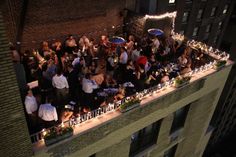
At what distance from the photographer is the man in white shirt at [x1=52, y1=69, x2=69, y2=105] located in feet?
40.6

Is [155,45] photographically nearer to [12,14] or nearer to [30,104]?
[12,14]

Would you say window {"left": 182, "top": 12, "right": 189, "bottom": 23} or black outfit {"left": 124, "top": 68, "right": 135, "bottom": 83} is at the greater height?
black outfit {"left": 124, "top": 68, "right": 135, "bottom": 83}

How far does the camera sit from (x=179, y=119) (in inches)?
663

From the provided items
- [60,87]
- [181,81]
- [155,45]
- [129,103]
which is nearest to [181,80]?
[181,81]

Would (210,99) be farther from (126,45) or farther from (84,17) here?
(84,17)

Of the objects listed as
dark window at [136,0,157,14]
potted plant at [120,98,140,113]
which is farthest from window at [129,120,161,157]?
dark window at [136,0,157,14]

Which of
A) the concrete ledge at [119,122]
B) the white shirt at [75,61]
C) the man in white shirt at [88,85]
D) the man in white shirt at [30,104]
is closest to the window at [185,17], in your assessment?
the concrete ledge at [119,122]

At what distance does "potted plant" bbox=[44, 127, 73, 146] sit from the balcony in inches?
5.4

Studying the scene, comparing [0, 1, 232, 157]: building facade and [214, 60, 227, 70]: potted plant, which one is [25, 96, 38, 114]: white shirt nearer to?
[0, 1, 232, 157]: building facade

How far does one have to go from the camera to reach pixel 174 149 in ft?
61.2

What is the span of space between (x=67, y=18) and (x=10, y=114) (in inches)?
398

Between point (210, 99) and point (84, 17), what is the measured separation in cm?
1041

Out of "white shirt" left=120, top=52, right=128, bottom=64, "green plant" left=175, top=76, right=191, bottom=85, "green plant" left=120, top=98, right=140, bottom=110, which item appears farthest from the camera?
"white shirt" left=120, top=52, right=128, bottom=64

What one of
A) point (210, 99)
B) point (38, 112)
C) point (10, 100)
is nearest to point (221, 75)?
point (210, 99)
